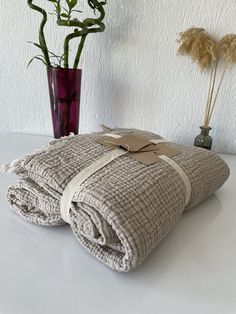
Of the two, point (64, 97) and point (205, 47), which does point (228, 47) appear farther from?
point (64, 97)

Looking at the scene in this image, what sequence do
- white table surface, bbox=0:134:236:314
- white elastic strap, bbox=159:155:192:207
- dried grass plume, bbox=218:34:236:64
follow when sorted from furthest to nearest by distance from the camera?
dried grass plume, bbox=218:34:236:64
white elastic strap, bbox=159:155:192:207
white table surface, bbox=0:134:236:314

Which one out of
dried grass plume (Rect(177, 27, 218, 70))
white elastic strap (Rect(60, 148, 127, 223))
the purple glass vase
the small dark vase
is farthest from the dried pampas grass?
white elastic strap (Rect(60, 148, 127, 223))

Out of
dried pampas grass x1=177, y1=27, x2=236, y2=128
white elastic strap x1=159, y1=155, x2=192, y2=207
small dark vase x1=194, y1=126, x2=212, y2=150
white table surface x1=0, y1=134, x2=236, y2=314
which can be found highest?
dried pampas grass x1=177, y1=27, x2=236, y2=128

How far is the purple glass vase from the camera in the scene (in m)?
0.66

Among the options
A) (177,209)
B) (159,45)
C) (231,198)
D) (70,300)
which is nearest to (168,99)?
(159,45)

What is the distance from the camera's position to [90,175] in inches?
14.5

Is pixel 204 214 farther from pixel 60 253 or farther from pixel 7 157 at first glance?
pixel 7 157

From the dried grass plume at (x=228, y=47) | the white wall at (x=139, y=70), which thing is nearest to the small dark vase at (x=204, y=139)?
the white wall at (x=139, y=70)

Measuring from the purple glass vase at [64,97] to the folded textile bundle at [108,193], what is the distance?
24cm

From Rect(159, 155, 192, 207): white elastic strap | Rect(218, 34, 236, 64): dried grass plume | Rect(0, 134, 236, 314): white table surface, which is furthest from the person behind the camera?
Rect(218, 34, 236, 64): dried grass plume

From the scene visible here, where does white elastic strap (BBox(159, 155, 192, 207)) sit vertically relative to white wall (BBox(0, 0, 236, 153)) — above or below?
below

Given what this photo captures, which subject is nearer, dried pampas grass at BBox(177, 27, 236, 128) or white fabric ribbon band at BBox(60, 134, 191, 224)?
white fabric ribbon band at BBox(60, 134, 191, 224)

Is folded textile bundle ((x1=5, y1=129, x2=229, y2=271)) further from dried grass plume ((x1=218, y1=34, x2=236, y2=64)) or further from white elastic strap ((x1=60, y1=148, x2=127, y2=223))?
dried grass plume ((x1=218, y1=34, x2=236, y2=64))

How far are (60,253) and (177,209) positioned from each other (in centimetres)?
16
